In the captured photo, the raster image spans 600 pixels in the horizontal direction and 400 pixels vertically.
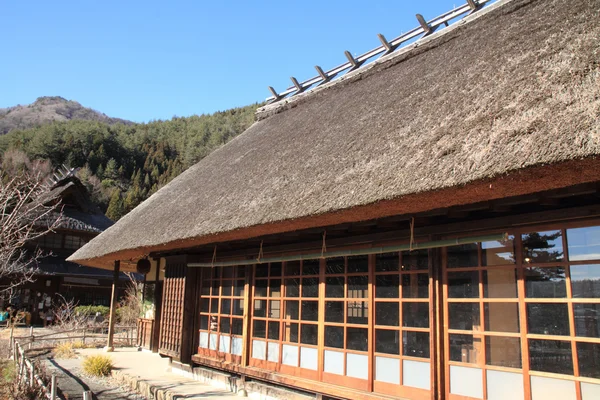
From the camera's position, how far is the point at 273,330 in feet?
23.4

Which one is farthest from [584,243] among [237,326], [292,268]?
[237,326]

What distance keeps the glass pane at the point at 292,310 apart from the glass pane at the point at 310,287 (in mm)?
229

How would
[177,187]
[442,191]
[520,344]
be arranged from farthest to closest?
[177,187]
[520,344]
[442,191]

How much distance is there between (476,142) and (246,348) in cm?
496

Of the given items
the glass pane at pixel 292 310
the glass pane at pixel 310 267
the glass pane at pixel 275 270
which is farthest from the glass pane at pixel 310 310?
the glass pane at pixel 275 270

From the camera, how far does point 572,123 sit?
344cm

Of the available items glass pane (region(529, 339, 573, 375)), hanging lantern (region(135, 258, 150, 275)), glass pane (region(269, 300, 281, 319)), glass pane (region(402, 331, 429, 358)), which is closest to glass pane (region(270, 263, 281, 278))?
glass pane (region(269, 300, 281, 319))

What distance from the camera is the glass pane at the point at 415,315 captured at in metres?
5.11

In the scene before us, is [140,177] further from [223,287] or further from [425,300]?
[425,300]

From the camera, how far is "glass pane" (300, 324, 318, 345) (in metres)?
6.41

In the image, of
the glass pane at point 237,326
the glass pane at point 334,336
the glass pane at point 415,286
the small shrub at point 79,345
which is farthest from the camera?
the small shrub at point 79,345

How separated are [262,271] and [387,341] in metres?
2.68

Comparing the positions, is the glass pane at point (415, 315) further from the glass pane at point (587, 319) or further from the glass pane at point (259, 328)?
the glass pane at point (259, 328)

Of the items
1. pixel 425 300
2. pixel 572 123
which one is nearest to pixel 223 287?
pixel 425 300
